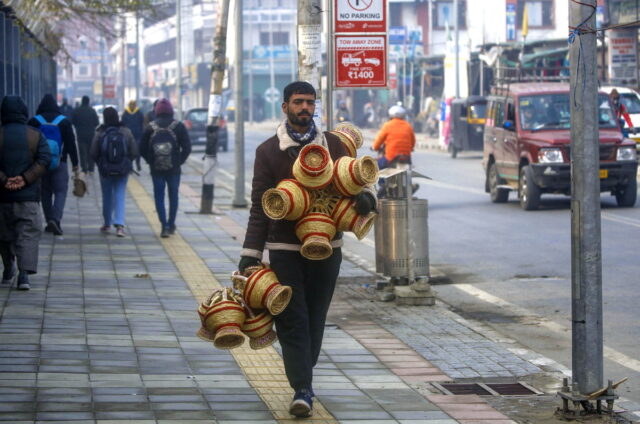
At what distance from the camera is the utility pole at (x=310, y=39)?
1133 centimetres

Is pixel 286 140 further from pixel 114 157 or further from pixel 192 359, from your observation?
pixel 114 157

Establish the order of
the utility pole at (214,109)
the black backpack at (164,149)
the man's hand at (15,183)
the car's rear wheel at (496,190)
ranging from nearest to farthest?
1. the man's hand at (15,183)
2. the black backpack at (164,149)
3. the utility pole at (214,109)
4. the car's rear wheel at (496,190)

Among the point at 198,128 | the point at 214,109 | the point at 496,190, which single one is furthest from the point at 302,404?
the point at 198,128

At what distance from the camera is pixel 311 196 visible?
651 centimetres

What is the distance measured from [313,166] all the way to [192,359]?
90.6 inches

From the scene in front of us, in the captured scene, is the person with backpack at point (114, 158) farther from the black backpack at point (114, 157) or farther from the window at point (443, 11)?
the window at point (443, 11)

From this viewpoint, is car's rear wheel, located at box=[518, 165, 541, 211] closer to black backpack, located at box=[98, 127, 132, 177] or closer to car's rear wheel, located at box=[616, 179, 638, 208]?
car's rear wheel, located at box=[616, 179, 638, 208]

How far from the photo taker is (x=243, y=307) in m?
6.52

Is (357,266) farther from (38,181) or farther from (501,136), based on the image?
(501,136)

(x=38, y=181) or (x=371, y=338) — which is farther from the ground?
(x=38, y=181)

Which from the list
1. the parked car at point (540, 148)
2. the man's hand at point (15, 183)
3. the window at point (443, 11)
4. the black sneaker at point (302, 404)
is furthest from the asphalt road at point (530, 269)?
the window at point (443, 11)

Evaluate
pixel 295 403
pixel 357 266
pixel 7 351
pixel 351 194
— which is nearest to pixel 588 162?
pixel 351 194

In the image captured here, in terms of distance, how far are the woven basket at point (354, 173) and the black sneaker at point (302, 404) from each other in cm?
110

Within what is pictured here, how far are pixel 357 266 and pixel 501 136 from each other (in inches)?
344
